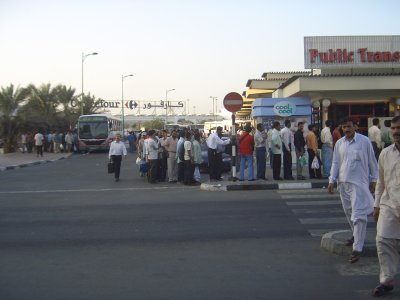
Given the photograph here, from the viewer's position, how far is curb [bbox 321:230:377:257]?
649cm

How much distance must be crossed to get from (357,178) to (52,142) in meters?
36.6

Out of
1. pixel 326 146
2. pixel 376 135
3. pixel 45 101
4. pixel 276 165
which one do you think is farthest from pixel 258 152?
pixel 45 101

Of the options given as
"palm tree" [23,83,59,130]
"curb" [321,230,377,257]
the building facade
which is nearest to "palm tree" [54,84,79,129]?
"palm tree" [23,83,59,130]

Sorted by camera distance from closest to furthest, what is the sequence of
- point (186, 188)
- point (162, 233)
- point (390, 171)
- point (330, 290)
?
point (390, 171), point (330, 290), point (162, 233), point (186, 188)

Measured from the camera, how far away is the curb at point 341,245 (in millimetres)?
6492

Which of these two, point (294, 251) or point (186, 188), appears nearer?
point (294, 251)

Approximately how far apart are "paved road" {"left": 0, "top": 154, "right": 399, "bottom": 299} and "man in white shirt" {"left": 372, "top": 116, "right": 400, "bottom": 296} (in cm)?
35

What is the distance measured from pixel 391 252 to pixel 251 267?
6.18 feet

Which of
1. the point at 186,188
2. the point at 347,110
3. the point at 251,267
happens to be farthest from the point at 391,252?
the point at 347,110

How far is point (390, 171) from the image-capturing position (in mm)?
4902

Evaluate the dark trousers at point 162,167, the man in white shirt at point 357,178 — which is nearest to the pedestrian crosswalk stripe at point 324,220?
the man in white shirt at point 357,178

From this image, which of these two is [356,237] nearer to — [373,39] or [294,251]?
[294,251]

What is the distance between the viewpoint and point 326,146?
1457cm

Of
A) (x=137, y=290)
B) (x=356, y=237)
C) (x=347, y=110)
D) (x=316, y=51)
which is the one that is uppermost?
(x=316, y=51)
